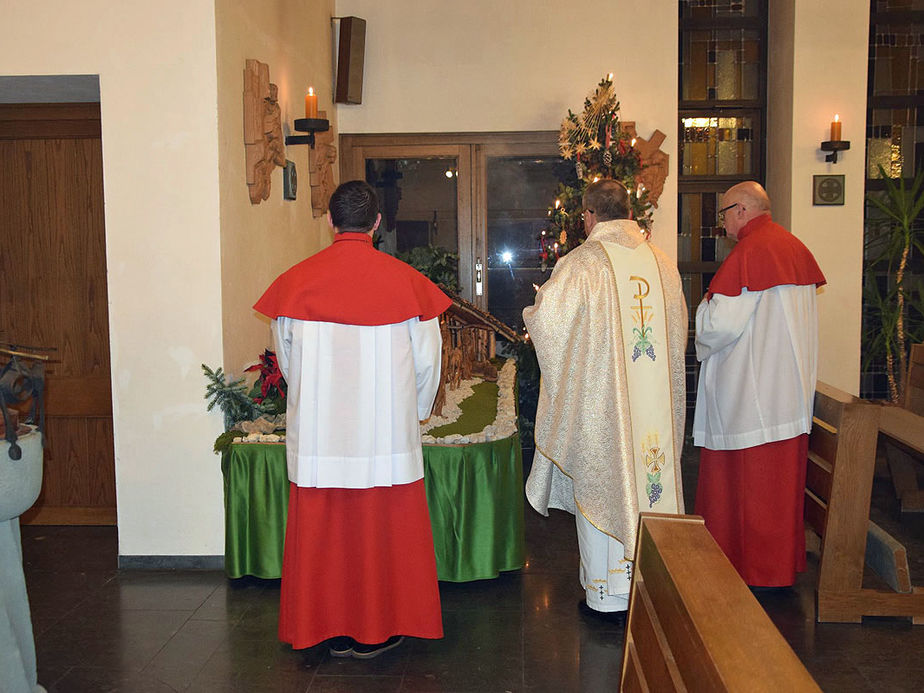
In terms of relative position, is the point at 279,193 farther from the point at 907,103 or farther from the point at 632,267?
the point at 907,103

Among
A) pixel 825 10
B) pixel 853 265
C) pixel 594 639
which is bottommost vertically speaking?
pixel 594 639

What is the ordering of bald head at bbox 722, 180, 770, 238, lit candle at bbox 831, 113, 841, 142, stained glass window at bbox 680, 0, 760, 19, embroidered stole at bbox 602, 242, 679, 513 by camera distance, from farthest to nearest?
stained glass window at bbox 680, 0, 760, 19 < lit candle at bbox 831, 113, 841, 142 < bald head at bbox 722, 180, 770, 238 < embroidered stole at bbox 602, 242, 679, 513

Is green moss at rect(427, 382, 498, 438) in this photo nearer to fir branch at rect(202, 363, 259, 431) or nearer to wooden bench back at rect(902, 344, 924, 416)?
fir branch at rect(202, 363, 259, 431)

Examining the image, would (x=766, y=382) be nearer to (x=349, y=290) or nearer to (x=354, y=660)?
(x=349, y=290)

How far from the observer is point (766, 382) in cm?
429

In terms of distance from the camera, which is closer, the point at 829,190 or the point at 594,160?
the point at 594,160

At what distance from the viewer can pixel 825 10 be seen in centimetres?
725

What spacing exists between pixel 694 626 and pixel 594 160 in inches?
232

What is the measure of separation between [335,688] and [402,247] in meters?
4.89

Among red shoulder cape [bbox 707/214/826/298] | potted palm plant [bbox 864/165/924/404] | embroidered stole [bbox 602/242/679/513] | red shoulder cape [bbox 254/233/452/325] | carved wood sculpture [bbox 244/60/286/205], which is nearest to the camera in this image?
red shoulder cape [bbox 254/233/452/325]

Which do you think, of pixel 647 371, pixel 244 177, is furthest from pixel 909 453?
pixel 244 177

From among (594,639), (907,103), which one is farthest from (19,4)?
(907,103)

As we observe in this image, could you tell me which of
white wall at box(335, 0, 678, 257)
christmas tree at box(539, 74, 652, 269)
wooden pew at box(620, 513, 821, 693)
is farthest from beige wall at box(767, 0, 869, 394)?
wooden pew at box(620, 513, 821, 693)

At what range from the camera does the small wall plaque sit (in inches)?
286
